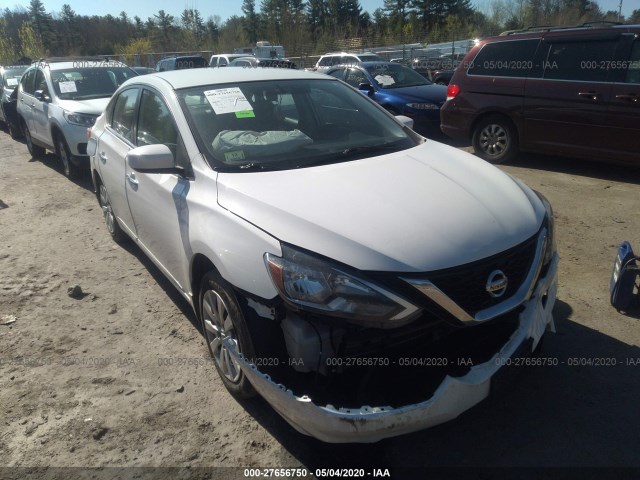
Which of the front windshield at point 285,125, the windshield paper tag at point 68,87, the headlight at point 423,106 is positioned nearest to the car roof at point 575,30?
the headlight at point 423,106

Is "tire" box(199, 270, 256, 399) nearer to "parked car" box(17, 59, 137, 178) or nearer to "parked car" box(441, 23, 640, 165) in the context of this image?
"parked car" box(17, 59, 137, 178)

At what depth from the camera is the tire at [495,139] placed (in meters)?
7.57

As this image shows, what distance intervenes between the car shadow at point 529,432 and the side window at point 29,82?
872 cm

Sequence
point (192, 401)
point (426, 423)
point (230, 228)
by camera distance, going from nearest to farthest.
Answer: point (426, 423) → point (230, 228) → point (192, 401)

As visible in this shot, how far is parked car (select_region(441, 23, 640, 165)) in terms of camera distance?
6328 mm

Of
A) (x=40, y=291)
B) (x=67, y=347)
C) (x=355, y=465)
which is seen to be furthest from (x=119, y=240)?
(x=355, y=465)

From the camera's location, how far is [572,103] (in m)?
6.74

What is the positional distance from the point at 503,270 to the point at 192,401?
1.84 meters

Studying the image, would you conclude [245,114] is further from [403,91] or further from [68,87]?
[403,91]

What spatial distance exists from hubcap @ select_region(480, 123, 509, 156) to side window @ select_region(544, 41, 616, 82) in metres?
0.99

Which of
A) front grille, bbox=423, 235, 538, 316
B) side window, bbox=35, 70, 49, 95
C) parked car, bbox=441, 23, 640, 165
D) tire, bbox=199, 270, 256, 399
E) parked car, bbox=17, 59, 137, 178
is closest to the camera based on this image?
front grille, bbox=423, 235, 538, 316

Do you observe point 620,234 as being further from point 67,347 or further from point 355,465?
point 67,347

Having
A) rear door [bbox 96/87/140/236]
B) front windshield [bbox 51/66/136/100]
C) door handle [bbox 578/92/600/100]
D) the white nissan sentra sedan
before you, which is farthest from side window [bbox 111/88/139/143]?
door handle [bbox 578/92/600/100]

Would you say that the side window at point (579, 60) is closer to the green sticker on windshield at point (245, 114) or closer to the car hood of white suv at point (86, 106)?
the green sticker on windshield at point (245, 114)
